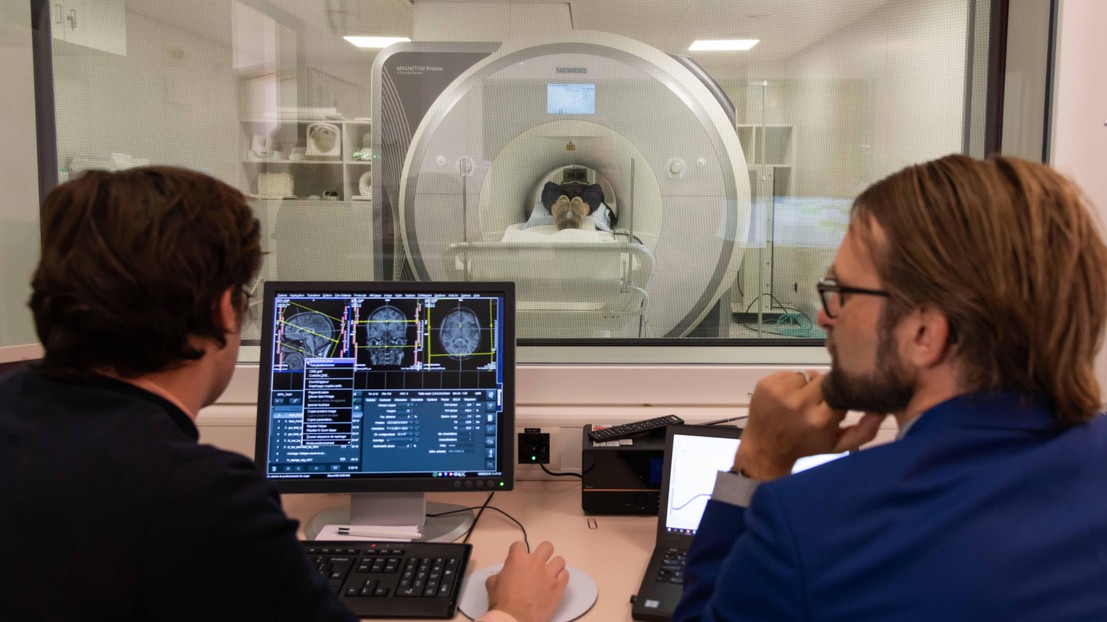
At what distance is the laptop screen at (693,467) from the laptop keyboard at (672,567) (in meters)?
0.05

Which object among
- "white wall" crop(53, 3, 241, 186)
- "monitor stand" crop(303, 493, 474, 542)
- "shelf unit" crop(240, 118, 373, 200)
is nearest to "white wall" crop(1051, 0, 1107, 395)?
"monitor stand" crop(303, 493, 474, 542)

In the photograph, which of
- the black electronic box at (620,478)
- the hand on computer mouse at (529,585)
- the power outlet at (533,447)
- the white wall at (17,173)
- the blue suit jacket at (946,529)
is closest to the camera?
the blue suit jacket at (946,529)

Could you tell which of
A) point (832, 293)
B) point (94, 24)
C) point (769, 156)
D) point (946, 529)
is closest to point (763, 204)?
point (769, 156)

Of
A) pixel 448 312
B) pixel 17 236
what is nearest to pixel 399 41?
pixel 448 312

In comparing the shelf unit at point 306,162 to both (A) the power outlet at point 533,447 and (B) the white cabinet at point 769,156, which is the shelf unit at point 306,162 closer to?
(A) the power outlet at point 533,447

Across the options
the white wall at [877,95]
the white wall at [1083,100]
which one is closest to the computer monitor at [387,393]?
the white wall at [877,95]

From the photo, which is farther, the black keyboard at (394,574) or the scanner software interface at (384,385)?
the scanner software interface at (384,385)

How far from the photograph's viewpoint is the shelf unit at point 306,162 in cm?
→ 198

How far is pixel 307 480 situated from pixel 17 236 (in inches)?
44.1

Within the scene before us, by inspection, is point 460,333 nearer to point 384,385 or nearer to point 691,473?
point 384,385

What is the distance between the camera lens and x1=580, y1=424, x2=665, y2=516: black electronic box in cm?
155

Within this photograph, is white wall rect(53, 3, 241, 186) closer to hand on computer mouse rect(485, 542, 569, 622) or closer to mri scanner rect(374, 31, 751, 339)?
mri scanner rect(374, 31, 751, 339)

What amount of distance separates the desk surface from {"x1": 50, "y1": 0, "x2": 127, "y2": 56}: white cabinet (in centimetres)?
126

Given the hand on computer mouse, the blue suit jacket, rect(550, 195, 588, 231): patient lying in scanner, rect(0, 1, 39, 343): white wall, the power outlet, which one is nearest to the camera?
the blue suit jacket
